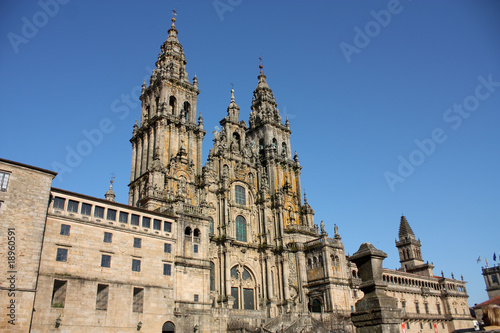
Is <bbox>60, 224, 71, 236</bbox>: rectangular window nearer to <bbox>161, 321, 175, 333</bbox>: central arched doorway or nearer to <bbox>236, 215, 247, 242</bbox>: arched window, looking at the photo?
<bbox>161, 321, 175, 333</bbox>: central arched doorway

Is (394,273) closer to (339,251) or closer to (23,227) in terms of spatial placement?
(339,251)

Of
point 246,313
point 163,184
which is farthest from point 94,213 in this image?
point 246,313

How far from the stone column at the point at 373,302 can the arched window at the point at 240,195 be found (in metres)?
43.4

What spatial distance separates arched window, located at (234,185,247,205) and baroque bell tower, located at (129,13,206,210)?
6699 millimetres

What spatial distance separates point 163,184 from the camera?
152 feet

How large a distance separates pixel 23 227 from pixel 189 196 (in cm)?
2193

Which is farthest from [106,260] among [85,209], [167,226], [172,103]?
[172,103]

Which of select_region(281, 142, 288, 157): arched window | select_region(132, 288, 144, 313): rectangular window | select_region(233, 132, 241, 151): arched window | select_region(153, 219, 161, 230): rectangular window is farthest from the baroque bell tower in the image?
select_region(281, 142, 288, 157): arched window

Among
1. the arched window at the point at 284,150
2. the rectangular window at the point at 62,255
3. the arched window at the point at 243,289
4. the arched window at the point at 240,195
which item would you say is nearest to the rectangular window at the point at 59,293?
the rectangular window at the point at 62,255

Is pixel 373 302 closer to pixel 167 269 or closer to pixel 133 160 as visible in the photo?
pixel 167 269

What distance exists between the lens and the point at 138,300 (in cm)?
3378

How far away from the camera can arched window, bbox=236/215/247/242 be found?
175 feet

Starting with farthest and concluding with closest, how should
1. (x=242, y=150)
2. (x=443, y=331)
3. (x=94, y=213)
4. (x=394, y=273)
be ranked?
1. (x=443, y=331)
2. (x=394, y=273)
3. (x=242, y=150)
4. (x=94, y=213)

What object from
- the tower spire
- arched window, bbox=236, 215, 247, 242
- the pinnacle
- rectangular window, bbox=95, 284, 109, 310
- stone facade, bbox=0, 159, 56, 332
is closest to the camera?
stone facade, bbox=0, 159, 56, 332
